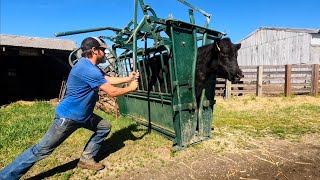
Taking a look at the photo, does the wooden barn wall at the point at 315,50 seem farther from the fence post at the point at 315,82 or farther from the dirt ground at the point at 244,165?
the dirt ground at the point at 244,165

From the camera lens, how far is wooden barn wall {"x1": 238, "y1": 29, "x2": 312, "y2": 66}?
94.6 feet

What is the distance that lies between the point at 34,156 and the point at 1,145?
8.89ft

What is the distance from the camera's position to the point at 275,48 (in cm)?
3200

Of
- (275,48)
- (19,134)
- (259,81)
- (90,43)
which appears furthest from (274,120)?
(275,48)

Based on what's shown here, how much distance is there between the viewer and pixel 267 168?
15.0 feet

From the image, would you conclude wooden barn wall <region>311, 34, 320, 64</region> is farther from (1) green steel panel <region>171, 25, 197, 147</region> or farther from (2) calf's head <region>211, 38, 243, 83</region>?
(1) green steel panel <region>171, 25, 197, 147</region>

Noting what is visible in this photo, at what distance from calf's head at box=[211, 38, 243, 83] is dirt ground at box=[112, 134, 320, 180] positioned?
1.54m

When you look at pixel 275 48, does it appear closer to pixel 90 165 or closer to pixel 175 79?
pixel 175 79

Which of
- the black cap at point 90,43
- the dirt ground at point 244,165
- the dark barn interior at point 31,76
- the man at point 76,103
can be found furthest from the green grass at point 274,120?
the dark barn interior at point 31,76

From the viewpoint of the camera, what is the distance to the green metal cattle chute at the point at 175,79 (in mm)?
5133

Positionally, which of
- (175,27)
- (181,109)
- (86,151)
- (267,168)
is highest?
(175,27)

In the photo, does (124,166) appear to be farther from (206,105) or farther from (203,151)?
(206,105)

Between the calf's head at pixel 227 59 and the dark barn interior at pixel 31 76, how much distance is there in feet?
37.7

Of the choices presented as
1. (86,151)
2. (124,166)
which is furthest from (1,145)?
(124,166)
